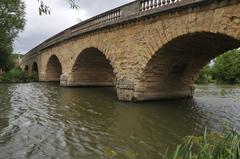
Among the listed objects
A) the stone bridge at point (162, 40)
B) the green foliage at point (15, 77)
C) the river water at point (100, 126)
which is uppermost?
the stone bridge at point (162, 40)

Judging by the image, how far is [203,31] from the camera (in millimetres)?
9828

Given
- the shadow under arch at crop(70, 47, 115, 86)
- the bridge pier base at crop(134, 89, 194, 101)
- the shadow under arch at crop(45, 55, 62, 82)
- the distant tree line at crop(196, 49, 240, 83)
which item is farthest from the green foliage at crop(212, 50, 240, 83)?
the bridge pier base at crop(134, 89, 194, 101)

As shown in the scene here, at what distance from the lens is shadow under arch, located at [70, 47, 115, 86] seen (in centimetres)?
2100

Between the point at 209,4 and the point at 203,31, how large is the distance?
0.87 meters

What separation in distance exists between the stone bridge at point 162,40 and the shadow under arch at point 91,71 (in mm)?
2257

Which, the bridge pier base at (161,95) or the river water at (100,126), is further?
the bridge pier base at (161,95)

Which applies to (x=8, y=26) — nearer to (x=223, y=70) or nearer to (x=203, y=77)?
(x=203, y=77)

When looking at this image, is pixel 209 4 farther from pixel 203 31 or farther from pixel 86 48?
pixel 86 48

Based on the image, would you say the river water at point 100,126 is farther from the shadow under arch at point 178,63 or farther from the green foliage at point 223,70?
the green foliage at point 223,70

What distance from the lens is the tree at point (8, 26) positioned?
74.6ft

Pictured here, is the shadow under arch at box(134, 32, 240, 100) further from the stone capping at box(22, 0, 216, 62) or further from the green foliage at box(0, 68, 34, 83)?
the green foliage at box(0, 68, 34, 83)

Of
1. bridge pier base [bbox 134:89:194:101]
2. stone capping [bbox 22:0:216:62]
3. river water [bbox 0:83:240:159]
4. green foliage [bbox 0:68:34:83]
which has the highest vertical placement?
stone capping [bbox 22:0:216:62]

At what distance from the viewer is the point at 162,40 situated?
38.3 feet

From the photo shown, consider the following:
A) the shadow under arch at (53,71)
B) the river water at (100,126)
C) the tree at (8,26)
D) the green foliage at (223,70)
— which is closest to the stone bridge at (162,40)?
the river water at (100,126)
